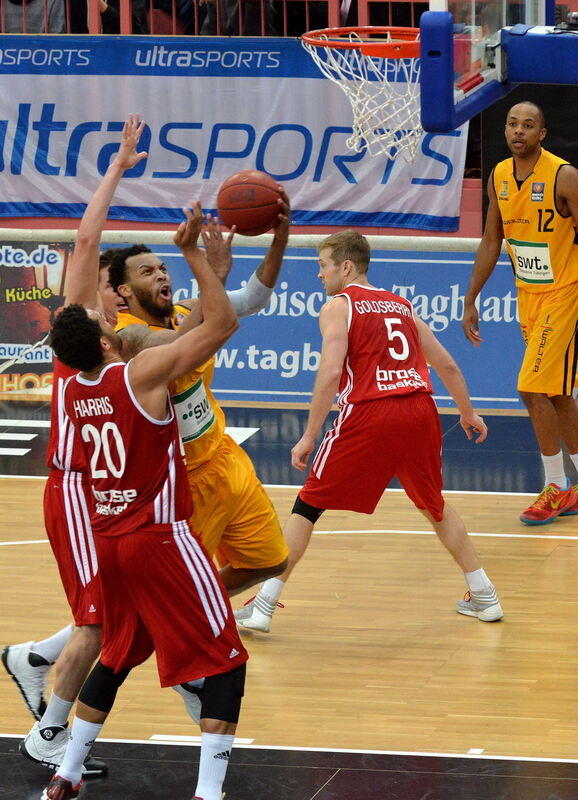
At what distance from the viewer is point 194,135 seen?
543 inches

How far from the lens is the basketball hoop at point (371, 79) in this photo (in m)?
10.7

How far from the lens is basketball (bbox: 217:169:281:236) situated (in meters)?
5.51

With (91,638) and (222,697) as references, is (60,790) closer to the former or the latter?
(91,638)

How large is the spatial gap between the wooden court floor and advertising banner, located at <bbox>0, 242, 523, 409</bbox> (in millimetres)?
2264

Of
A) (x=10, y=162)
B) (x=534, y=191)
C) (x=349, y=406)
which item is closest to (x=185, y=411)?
(x=349, y=406)

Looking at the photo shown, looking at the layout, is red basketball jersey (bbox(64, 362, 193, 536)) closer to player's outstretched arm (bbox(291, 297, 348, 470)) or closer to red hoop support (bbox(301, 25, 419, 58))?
player's outstretched arm (bbox(291, 297, 348, 470))

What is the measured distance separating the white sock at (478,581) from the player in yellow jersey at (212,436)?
1150 millimetres

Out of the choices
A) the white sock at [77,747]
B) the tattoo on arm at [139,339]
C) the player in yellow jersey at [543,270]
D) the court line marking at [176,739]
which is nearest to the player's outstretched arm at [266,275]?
the tattoo on arm at [139,339]

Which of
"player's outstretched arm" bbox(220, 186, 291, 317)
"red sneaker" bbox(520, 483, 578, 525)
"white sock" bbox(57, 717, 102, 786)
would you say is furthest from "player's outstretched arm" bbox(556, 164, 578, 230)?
"white sock" bbox(57, 717, 102, 786)

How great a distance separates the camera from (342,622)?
700 centimetres

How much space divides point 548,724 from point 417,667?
853 millimetres

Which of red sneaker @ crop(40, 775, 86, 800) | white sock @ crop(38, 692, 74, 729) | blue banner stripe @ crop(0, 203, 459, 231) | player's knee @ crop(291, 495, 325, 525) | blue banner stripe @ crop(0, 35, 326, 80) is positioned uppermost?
blue banner stripe @ crop(0, 35, 326, 80)

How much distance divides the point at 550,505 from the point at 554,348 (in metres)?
0.95

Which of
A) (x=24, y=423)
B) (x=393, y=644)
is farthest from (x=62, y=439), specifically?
(x=24, y=423)
